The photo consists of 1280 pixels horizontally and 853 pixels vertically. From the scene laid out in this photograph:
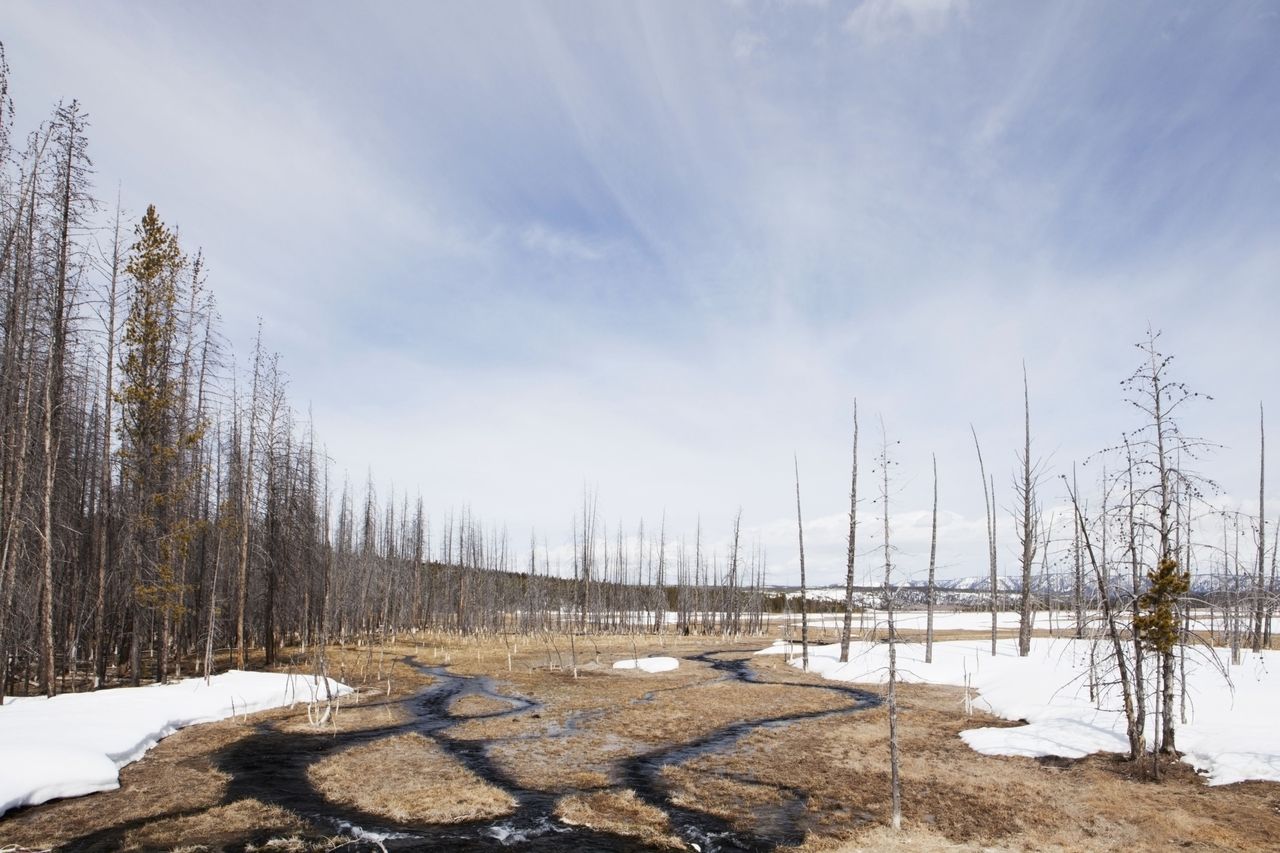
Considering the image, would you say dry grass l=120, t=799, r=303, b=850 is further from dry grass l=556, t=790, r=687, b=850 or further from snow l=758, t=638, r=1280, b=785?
snow l=758, t=638, r=1280, b=785

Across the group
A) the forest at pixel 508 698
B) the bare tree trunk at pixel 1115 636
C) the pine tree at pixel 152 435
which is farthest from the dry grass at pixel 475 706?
the bare tree trunk at pixel 1115 636

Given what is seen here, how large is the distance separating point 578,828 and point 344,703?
19741 millimetres

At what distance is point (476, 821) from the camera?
14148 millimetres

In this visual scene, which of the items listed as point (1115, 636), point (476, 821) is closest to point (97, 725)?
point (476, 821)

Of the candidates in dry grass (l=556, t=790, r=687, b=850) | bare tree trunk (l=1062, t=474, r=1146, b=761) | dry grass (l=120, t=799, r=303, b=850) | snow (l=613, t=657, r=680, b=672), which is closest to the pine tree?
dry grass (l=120, t=799, r=303, b=850)

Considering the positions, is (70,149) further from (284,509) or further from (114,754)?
(284,509)

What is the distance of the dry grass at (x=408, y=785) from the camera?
14.8 m

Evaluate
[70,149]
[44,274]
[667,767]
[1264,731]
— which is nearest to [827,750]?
[667,767]

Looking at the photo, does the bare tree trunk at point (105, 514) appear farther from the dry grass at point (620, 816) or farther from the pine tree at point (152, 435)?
the dry grass at point (620, 816)

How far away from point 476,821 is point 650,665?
3098 cm

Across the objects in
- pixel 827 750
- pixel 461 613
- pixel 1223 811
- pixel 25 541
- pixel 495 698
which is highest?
pixel 25 541

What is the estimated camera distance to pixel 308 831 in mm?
13328

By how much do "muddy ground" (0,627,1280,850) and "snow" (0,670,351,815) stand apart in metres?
0.60

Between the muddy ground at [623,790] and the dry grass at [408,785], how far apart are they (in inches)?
3.0
